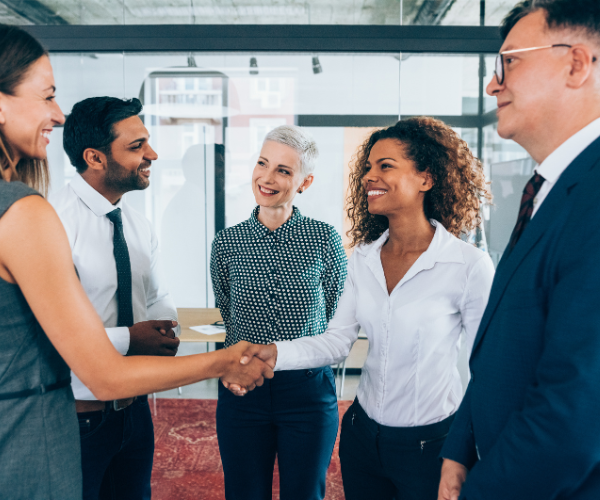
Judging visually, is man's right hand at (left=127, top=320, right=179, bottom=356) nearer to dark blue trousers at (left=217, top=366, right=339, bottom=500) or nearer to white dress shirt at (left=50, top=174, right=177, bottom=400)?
white dress shirt at (left=50, top=174, right=177, bottom=400)

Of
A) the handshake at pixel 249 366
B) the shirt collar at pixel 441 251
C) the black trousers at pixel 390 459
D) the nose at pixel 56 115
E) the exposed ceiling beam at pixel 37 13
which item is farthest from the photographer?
the exposed ceiling beam at pixel 37 13

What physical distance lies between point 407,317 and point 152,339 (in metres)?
0.88

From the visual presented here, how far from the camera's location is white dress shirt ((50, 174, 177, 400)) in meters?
1.62

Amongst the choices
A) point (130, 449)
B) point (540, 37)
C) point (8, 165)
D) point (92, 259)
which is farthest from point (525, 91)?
point (130, 449)

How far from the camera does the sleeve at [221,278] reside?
2.06 metres

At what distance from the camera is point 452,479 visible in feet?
3.57

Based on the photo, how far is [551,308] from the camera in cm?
81

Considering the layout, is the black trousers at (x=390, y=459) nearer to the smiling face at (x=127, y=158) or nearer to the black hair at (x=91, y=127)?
the smiling face at (x=127, y=158)

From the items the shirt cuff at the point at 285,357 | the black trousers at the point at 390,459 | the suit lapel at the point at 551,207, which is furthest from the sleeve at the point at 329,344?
the suit lapel at the point at 551,207

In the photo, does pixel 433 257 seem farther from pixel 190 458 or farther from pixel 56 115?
pixel 190 458

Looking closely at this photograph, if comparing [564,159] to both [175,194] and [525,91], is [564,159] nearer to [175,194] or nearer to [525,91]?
[525,91]

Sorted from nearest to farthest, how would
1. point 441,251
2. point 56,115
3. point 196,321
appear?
1. point 56,115
2. point 441,251
3. point 196,321

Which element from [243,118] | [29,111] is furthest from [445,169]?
[243,118]

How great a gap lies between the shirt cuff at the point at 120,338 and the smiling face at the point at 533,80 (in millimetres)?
1294
